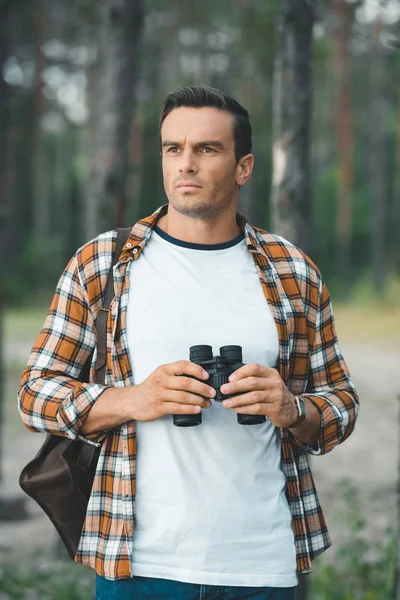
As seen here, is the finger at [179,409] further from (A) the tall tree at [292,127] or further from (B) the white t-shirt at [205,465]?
(A) the tall tree at [292,127]

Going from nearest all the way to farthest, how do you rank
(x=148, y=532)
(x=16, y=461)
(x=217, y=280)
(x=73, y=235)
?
(x=148, y=532) → (x=217, y=280) → (x=16, y=461) → (x=73, y=235)

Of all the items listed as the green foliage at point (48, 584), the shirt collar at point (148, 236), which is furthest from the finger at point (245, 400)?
the green foliage at point (48, 584)

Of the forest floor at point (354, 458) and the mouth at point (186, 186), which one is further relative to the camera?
the forest floor at point (354, 458)

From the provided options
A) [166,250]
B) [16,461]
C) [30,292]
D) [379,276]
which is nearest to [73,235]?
[30,292]

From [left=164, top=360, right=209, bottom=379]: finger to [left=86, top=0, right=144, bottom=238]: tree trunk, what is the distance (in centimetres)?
428

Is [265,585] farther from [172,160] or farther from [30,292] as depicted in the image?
[30,292]

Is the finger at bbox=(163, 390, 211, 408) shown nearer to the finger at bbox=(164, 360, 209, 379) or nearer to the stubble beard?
the finger at bbox=(164, 360, 209, 379)

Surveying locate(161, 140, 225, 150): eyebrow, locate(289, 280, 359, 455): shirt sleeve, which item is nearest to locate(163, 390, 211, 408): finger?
locate(289, 280, 359, 455): shirt sleeve

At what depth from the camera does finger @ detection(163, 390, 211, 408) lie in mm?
2314

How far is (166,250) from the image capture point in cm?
276

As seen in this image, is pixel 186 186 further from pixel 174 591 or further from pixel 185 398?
pixel 174 591

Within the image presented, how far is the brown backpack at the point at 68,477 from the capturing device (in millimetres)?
2613

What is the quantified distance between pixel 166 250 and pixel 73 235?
40451 millimetres

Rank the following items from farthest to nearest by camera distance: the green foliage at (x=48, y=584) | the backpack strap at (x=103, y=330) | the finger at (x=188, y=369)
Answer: the green foliage at (x=48, y=584) → the backpack strap at (x=103, y=330) → the finger at (x=188, y=369)
